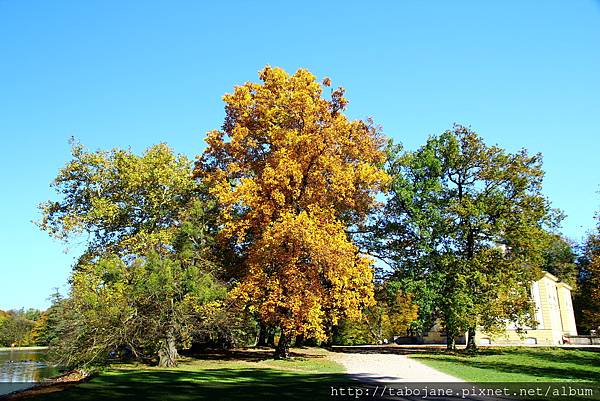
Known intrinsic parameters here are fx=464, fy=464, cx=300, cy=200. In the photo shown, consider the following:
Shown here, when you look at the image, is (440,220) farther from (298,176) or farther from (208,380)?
(208,380)

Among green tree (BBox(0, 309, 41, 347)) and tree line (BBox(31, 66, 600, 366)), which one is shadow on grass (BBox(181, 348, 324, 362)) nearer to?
tree line (BBox(31, 66, 600, 366))

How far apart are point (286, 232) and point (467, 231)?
15.3 meters

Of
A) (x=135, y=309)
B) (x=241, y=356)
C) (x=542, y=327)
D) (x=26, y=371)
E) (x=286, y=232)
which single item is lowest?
(x=26, y=371)

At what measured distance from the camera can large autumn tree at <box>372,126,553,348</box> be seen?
29.3 metres

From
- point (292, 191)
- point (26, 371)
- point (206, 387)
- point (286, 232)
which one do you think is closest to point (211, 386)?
point (206, 387)

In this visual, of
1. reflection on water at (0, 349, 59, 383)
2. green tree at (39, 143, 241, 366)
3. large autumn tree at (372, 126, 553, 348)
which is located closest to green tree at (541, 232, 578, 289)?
large autumn tree at (372, 126, 553, 348)

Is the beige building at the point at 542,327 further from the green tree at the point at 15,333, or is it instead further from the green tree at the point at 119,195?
the green tree at the point at 15,333

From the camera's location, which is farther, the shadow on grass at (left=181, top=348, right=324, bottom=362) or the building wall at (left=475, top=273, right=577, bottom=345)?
the building wall at (left=475, top=273, right=577, bottom=345)

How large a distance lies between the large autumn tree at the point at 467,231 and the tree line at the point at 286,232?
0.09 meters

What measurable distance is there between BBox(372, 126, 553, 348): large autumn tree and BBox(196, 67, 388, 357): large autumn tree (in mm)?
7036

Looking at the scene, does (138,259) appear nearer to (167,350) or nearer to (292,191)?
(167,350)

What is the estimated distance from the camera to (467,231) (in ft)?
102

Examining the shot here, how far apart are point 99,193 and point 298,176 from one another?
44.0 ft

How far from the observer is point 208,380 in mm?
15508
